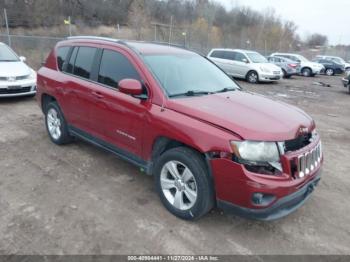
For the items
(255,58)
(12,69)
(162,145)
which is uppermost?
(255,58)

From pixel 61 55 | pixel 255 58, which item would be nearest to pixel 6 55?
pixel 61 55

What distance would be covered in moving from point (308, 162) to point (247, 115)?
2.59ft

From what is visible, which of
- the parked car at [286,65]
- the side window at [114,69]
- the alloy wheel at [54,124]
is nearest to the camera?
the side window at [114,69]

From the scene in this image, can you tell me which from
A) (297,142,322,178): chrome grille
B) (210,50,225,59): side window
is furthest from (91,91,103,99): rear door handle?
(210,50,225,59): side window

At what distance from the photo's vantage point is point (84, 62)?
4.70 meters

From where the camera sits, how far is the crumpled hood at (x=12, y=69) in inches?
321

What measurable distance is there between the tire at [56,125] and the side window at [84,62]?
2.82 feet

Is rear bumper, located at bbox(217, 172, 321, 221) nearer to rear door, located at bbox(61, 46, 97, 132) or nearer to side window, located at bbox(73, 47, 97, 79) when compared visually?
rear door, located at bbox(61, 46, 97, 132)

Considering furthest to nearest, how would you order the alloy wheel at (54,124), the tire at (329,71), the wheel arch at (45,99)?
1. the tire at (329,71)
2. the wheel arch at (45,99)
3. the alloy wheel at (54,124)

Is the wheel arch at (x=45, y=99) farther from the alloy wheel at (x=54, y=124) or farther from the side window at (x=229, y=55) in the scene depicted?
the side window at (x=229, y=55)

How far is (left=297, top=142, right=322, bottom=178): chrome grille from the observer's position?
3.05 m

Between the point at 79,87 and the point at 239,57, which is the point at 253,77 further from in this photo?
the point at 79,87

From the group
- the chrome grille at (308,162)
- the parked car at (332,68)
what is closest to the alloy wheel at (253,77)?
the parked car at (332,68)

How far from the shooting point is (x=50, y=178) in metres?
4.25
